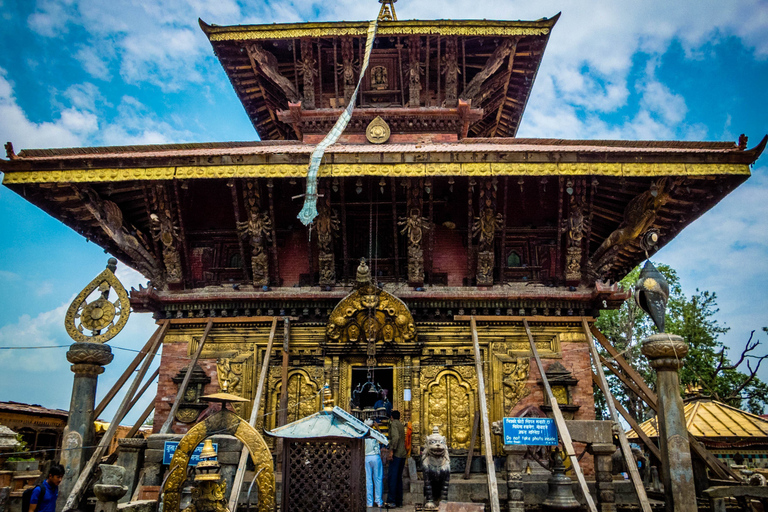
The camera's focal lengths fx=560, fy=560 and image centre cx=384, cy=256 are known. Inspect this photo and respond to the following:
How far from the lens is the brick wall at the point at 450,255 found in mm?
11117

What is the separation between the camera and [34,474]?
1360 cm

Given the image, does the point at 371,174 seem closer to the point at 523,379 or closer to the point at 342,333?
the point at 342,333

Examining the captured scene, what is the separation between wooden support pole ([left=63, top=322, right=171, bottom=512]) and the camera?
7768 millimetres

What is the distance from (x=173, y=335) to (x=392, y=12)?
1097 centimetres

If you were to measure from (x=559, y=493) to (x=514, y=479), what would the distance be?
0.94m

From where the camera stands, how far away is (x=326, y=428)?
20.1 feet

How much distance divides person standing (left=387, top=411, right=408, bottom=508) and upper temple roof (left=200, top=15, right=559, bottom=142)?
267 inches

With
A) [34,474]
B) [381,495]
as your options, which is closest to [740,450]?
[381,495]

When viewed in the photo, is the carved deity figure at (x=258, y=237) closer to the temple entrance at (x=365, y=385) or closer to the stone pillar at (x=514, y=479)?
the temple entrance at (x=365, y=385)

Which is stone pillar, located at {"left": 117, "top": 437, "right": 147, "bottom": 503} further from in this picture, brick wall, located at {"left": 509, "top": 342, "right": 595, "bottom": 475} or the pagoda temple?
brick wall, located at {"left": 509, "top": 342, "right": 595, "bottom": 475}

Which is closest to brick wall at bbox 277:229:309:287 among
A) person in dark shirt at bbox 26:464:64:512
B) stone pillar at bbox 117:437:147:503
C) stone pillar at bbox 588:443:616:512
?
stone pillar at bbox 117:437:147:503

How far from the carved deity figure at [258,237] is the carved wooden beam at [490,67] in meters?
5.33

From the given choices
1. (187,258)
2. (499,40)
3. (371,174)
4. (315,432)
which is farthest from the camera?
(499,40)

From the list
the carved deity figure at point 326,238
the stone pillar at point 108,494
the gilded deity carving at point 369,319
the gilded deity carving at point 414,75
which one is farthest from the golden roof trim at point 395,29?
the stone pillar at point 108,494
